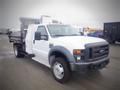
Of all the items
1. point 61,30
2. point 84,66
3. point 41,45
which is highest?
point 61,30

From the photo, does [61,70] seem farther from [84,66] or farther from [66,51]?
[84,66]

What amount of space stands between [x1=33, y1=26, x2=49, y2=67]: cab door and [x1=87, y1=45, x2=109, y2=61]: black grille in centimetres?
136

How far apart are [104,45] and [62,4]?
3204 mm

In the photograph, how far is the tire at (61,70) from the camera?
319cm

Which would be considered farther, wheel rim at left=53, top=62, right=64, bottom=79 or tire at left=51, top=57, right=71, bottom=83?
wheel rim at left=53, top=62, right=64, bottom=79

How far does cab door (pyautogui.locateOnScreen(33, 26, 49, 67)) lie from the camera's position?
153 inches

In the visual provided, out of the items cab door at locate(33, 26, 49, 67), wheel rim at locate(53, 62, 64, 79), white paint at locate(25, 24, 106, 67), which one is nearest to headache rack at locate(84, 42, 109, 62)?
white paint at locate(25, 24, 106, 67)

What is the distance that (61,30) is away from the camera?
4.15m

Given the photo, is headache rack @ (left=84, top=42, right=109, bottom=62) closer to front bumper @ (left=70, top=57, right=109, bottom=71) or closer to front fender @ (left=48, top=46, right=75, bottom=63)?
front bumper @ (left=70, top=57, right=109, bottom=71)

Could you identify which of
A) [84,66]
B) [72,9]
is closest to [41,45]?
[84,66]

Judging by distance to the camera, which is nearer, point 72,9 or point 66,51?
point 66,51

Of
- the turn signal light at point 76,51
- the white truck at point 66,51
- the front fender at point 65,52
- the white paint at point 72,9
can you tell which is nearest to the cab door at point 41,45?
the white truck at point 66,51

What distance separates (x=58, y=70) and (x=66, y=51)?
634 mm

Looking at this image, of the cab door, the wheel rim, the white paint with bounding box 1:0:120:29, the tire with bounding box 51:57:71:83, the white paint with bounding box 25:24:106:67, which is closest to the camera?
the white paint with bounding box 25:24:106:67
